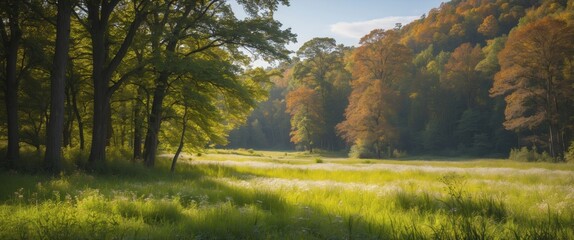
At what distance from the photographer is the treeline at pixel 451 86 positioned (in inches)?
1240

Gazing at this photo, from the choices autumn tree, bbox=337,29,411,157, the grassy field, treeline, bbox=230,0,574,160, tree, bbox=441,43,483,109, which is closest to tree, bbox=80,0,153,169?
the grassy field

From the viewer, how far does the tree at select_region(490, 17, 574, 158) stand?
30.5m

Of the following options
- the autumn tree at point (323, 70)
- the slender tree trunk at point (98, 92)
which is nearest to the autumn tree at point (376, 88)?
the autumn tree at point (323, 70)

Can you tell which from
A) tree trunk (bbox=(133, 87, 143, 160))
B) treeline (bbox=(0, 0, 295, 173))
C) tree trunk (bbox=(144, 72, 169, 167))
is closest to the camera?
treeline (bbox=(0, 0, 295, 173))

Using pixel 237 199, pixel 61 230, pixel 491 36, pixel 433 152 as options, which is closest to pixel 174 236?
pixel 61 230

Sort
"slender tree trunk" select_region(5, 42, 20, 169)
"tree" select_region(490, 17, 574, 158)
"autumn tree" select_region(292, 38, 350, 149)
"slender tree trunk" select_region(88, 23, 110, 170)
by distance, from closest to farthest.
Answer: "slender tree trunk" select_region(5, 42, 20, 169), "slender tree trunk" select_region(88, 23, 110, 170), "tree" select_region(490, 17, 574, 158), "autumn tree" select_region(292, 38, 350, 149)

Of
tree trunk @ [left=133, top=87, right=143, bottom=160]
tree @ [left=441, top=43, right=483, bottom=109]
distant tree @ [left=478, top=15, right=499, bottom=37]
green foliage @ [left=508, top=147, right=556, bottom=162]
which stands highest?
distant tree @ [left=478, top=15, right=499, bottom=37]

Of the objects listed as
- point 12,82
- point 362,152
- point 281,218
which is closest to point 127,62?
point 12,82

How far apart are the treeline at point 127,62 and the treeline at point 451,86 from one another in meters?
13.8

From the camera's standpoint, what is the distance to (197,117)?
18391 mm

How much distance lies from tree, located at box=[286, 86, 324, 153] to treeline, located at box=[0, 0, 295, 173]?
34.7m

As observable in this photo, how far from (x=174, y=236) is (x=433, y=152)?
183ft

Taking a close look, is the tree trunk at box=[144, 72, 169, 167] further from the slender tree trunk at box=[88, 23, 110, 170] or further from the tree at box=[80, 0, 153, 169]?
the slender tree trunk at box=[88, 23, 110, 170]

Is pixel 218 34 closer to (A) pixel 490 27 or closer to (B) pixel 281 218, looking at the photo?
(B) pixel 281 218
